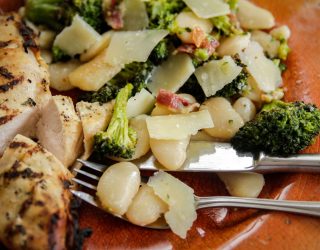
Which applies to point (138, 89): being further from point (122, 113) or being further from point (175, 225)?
point (175, 225)

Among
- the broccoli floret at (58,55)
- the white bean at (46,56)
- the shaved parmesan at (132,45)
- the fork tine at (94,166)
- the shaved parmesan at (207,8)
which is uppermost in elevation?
the shaved parmesan at (207,8)

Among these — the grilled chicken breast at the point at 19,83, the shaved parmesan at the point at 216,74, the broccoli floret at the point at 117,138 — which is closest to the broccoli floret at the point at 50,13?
the grilled chicken breast at the point at 19,83

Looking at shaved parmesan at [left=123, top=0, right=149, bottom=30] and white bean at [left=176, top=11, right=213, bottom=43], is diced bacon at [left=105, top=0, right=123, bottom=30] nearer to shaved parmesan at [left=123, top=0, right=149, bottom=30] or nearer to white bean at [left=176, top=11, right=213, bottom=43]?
shaved parmesan at [left=123, top=0, right=149, bottom=30]

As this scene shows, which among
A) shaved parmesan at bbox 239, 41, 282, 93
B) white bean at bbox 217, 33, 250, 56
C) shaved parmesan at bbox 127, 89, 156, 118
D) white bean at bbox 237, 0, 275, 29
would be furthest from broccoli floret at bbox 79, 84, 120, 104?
white bean at bbox 237, 0, 275, 29

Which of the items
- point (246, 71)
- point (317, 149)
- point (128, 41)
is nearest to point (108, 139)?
point (128, 41)

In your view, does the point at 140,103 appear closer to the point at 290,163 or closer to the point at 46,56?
the point at 46,56

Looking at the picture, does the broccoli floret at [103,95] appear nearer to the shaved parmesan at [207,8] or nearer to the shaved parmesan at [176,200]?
the shaved parmesan at [176,200]

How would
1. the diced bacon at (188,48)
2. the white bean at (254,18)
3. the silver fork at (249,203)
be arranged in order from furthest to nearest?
the white bean at (254,18)
the diced bacon at (188,48)
the silver fork at (249,203)
